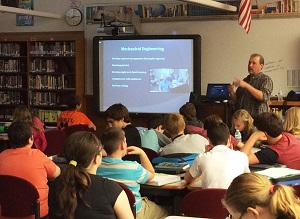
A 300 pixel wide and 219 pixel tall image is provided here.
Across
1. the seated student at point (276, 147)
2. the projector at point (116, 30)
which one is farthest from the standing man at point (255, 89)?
the projector at point (116, 30)

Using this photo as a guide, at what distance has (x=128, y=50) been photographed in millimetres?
10055

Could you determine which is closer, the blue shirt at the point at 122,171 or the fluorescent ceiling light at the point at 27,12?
the blue shirt at the point at 122,171

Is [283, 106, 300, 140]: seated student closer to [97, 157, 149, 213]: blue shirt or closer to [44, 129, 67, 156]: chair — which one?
[97, 157, 149, 213]: blue shirt

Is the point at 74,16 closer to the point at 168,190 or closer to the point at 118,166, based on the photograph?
the point at 168,190

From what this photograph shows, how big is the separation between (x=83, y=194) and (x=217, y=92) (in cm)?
645

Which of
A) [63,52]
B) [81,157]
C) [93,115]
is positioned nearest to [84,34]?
[63,52]

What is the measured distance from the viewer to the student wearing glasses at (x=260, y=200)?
210cm

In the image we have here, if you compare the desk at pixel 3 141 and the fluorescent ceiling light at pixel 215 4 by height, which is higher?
the fluorescent ceiling light at pixel 215 4

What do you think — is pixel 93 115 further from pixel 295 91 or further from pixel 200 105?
pixel 295 91

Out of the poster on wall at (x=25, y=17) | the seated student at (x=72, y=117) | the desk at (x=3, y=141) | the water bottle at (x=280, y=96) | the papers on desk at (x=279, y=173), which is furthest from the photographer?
the poster on wall at (x=25, y=17)

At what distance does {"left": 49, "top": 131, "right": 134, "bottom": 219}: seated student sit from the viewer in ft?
10.0

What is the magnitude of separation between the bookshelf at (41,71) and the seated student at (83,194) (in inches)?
286

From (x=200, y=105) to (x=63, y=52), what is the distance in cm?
293

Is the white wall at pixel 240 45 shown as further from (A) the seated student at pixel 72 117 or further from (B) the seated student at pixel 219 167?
(B) the seated student at pixel 219 167
